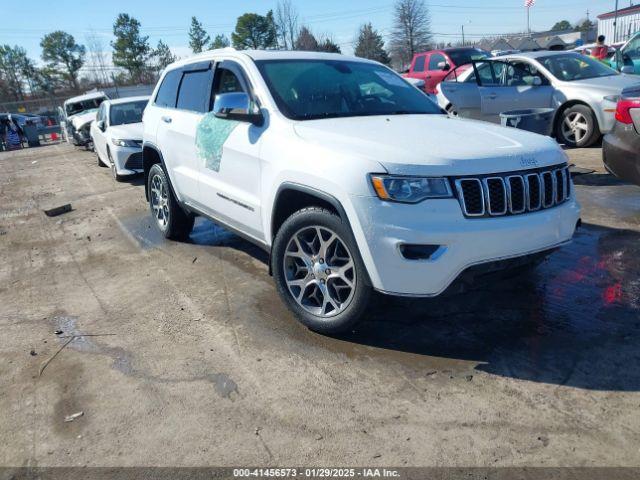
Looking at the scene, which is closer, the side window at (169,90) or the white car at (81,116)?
the side window at (169,90)

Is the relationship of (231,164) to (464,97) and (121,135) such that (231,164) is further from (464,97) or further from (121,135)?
(121,135)

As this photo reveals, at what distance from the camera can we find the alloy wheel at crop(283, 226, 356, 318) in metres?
3.46

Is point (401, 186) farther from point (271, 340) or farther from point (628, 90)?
point (628, 90)

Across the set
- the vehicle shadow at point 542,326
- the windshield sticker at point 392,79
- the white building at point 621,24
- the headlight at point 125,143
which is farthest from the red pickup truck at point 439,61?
the white building at point 621,24

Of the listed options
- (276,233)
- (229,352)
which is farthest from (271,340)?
(276,233)

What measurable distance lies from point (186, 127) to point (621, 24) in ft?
171

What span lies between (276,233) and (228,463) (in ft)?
5.69

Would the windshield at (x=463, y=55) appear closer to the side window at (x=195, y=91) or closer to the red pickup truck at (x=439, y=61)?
the red pickup truck at (x=439, y=61)

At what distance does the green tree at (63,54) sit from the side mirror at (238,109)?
255ft

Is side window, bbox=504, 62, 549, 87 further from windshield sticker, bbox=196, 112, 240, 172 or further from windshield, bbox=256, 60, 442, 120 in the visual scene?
windshield sticker, bbox=196, 112, 240, 172

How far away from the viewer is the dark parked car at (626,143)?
490cm

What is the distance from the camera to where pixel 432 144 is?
329cm

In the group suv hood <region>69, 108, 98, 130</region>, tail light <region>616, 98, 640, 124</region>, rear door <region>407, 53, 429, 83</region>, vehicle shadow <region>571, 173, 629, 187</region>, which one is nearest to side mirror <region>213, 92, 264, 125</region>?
tail light <region>616, 98, 640, 124</region>

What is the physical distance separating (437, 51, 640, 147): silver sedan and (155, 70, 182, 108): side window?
5.76 m
